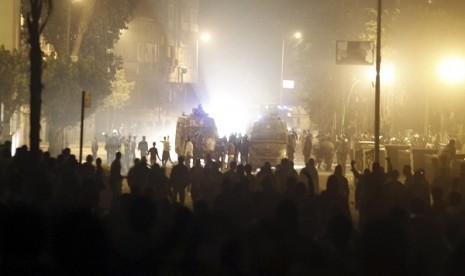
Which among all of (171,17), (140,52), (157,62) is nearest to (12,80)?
(140,52)

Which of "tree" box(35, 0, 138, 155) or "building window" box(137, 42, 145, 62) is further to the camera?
"building window" box(137, 42, 145, 62)

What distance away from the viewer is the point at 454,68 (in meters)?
41.3

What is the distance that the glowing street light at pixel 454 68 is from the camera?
41.3 metres

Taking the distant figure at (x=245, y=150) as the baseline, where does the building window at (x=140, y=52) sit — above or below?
above

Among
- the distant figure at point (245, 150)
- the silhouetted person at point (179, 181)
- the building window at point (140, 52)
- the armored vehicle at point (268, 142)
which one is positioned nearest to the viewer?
the silhouetted person at point (179, 181)

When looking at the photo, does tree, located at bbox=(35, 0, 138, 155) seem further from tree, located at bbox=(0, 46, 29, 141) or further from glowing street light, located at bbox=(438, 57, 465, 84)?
glowing street light, located at bbox=(438, 57, 465, 84)

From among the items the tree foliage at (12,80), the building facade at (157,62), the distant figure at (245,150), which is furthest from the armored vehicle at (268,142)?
the building facade at (157,62)

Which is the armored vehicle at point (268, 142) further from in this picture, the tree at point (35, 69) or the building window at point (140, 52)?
the building window at point (140, 52)

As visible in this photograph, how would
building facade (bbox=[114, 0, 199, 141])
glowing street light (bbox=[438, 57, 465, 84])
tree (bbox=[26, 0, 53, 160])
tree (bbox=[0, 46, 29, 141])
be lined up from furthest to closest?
building facade (bbox=[114, 0, 199, 141]) < glowing street light (bbox=[438, 57, 465, 84]) < tree (bbox=[0, 46, 29, 141]) < tree (bbox=[26, 0, 53, 160])

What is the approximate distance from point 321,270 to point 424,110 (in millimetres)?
42802

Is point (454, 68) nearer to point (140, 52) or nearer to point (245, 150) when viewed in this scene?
point (245, 150)

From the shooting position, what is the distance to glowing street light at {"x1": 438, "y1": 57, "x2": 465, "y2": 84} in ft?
135

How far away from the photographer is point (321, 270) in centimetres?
779

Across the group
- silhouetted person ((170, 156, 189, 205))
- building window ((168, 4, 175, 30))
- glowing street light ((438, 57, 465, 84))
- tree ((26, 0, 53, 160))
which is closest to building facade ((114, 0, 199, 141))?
building window ((168, 4, 175, 30))
